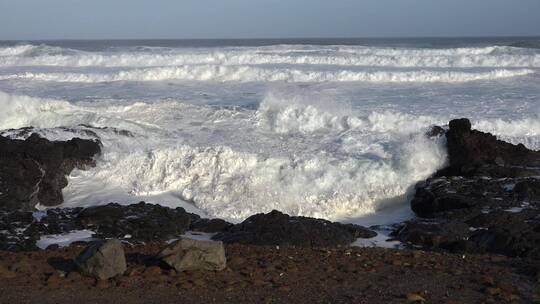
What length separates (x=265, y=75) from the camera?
30078mm

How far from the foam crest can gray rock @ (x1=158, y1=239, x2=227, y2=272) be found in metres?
22.4

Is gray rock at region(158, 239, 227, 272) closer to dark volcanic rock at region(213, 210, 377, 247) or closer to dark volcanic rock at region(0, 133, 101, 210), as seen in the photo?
dark volcanic rock at region(213, 210, 377, 247)

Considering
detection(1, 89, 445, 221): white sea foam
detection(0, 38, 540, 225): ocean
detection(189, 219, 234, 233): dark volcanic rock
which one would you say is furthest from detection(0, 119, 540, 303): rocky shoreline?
detection(0, 38, 540, 225): ocean

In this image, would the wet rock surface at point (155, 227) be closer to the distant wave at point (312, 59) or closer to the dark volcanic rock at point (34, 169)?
the dark volcanic rock at point (34, 169)

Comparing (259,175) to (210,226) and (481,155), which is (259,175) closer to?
(210,226)

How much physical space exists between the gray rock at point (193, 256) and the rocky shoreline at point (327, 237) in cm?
10

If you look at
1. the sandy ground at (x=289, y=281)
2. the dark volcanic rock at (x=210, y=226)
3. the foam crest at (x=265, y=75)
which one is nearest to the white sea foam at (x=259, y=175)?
the dark volcanic rock at (x=210, y=226)

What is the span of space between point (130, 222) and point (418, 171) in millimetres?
5551

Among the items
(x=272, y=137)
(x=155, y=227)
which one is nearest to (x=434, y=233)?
(x=155, y=227)

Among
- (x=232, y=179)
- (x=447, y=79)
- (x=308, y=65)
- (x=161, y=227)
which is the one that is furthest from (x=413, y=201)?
(x=308, y=65)

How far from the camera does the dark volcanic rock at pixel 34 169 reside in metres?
10.5

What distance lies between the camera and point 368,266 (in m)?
6.59

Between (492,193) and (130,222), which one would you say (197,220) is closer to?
(130,222)

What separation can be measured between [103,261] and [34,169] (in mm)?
5666
